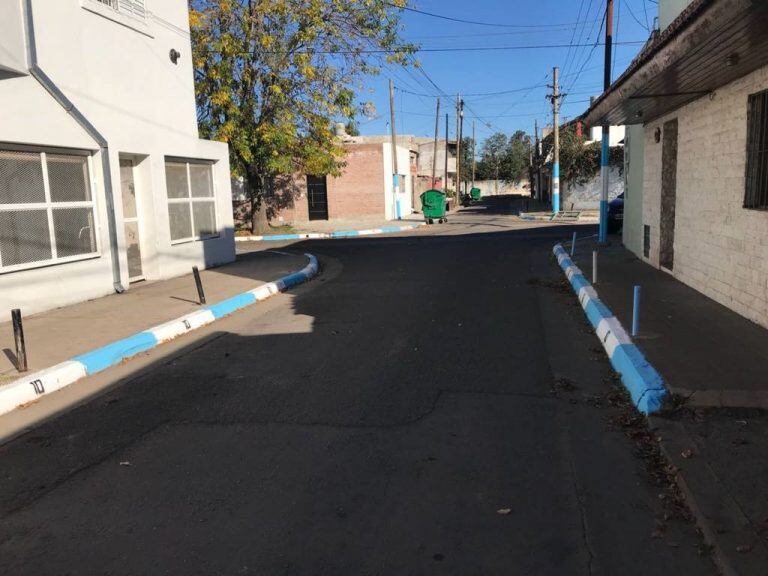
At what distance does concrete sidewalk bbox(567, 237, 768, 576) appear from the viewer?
3262 mm

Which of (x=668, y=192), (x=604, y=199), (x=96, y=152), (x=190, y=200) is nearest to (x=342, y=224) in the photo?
(x=604, y=199)

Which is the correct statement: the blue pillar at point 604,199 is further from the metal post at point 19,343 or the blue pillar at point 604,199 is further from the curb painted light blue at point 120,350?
the metal post at point 19,343

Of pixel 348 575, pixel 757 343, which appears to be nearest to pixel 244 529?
pixel 348 575

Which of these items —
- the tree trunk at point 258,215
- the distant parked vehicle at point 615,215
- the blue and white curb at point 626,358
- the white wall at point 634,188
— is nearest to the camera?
the blue and white curb at point 626,358

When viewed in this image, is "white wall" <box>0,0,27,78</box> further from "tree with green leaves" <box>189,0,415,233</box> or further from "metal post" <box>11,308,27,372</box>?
"tree with green leaves" <box>189,0,415,233</box>

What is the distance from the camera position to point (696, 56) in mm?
6738

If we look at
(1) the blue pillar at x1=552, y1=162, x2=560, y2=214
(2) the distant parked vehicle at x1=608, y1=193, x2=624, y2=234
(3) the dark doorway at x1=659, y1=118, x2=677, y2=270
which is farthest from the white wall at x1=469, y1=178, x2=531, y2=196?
(3) the dark doorway at x1=659, y1=118, x2=677, y2=270

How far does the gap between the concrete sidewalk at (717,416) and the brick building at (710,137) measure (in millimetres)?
717

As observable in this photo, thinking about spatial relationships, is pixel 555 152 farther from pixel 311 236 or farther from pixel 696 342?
pixel 696 342

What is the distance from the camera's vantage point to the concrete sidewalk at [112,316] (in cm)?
717

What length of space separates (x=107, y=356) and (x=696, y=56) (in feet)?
23.6

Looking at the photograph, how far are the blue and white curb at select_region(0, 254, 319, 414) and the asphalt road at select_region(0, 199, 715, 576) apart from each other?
2.03 ft

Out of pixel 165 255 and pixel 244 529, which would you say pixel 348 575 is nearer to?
pixel 244 529

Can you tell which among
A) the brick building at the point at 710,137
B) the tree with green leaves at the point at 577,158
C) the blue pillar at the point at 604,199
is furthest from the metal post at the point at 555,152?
the brick building at the point at 710,137
